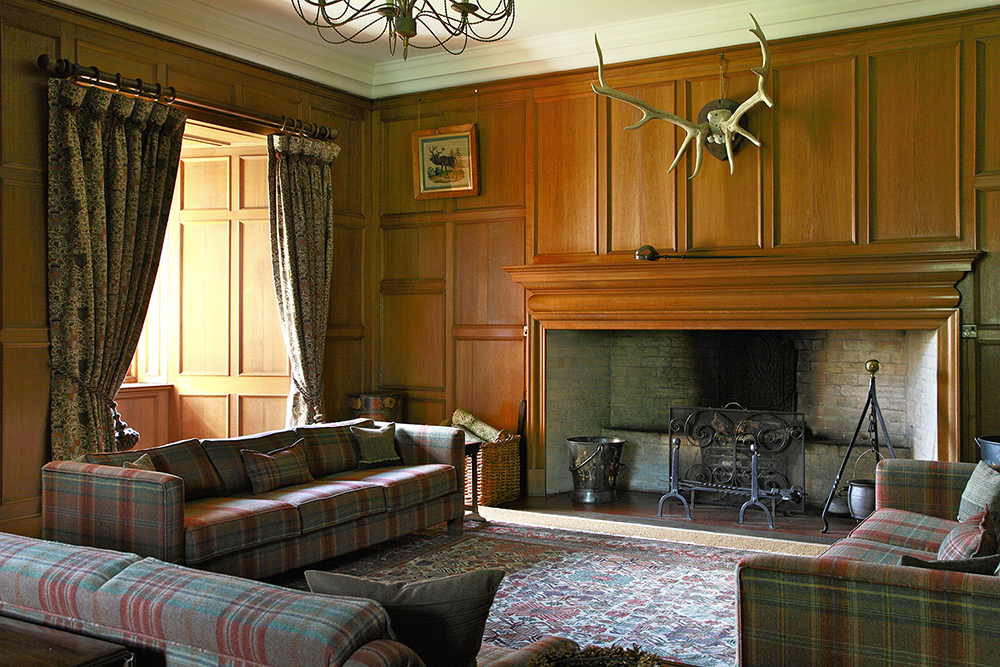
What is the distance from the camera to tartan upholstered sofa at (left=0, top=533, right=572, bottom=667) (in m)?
1.60

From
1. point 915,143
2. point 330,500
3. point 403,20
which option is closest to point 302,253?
point 330,500

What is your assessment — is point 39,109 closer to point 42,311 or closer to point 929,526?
→ point 42,311

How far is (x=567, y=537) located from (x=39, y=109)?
4.07 m

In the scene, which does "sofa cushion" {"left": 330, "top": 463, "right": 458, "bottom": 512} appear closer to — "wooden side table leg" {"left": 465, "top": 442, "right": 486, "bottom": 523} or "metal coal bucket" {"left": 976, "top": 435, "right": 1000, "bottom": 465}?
"wooden side table leg" {"left": 465, "top": 442, "right": 486, "bottom": 523}

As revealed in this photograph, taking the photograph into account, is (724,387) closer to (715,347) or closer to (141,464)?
(715,347)

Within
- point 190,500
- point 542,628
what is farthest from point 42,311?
point 542,628

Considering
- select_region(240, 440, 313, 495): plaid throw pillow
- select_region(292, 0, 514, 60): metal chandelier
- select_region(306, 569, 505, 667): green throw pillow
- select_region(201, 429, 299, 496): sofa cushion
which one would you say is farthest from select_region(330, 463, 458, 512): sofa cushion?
select_region(306, 569, 505, 667): green throw pillow

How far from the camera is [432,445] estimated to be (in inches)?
214

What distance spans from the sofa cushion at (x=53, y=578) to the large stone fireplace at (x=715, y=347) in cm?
450

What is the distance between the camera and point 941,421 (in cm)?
518

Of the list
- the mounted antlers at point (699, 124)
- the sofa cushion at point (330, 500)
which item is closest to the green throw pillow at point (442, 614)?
the sofa cushion at point (330, 500)

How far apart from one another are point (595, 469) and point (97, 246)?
3734 millimetres

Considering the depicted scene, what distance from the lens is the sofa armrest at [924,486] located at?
395cm

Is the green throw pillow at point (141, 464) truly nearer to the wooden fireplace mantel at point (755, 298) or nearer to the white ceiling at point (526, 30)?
the white ceiling at point (526, 30)
